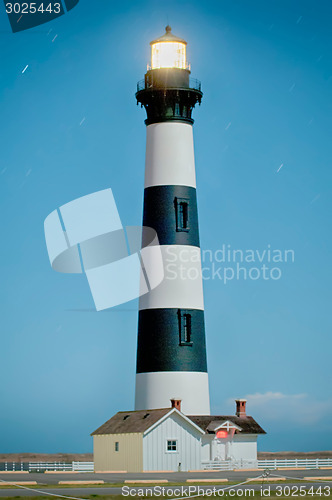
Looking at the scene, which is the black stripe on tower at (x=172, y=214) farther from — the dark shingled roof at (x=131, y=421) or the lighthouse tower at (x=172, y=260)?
the dark shingled roof at (x=131, y=421)

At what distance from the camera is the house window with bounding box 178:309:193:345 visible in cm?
5522

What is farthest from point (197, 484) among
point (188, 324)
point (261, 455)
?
point (261, 455)

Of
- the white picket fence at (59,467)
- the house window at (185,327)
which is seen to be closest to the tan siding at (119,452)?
the white picket fence at (59,467)

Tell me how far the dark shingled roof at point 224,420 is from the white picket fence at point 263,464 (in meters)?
1.59

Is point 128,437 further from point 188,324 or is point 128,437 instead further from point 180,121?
point 180,121

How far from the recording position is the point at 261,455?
7519 centimetres

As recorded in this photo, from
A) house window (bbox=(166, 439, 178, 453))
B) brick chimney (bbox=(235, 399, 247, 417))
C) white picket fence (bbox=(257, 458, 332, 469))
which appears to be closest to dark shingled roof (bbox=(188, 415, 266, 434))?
brick chimney (bbox=(235, 399, 247, 417))

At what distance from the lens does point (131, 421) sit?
177 feet

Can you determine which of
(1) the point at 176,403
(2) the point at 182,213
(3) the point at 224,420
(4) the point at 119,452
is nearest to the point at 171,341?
(1) the point at 176,403

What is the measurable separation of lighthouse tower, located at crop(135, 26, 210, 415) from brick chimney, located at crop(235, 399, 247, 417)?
141 inches

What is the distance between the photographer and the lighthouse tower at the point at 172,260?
181 feet

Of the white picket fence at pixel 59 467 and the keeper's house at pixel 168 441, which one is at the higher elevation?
the keeper's house at pixel 168 441

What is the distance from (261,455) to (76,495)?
133 ft

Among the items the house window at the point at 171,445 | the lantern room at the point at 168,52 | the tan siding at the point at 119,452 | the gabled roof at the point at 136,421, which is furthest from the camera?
the lantern room at the point at 168,52
